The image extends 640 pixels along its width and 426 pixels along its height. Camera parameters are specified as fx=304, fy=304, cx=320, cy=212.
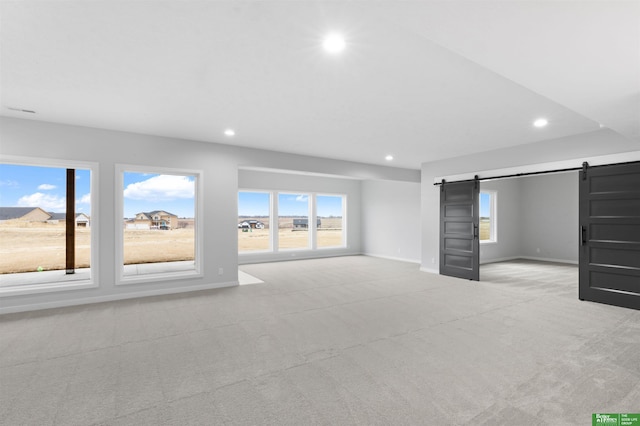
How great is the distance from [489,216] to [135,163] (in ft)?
29.3

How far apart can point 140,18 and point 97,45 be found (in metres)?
0.62

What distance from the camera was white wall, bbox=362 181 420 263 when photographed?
8836mm

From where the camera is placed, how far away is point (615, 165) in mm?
4383

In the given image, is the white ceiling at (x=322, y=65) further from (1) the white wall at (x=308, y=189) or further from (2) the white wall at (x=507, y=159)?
(1) the white wall at (x=308, y=189)

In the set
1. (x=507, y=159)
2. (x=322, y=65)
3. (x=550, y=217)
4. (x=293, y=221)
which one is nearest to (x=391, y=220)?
(x=293, y=221)

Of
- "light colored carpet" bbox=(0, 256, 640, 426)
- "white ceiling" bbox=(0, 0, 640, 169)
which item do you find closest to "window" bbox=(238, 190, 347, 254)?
"light colored carpet" bbox=(0, 256, 640, 426)

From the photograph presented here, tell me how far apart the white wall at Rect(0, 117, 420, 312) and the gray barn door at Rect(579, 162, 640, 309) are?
16.1ft

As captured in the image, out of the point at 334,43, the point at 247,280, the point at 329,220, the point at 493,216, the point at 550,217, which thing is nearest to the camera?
the point at 334,43

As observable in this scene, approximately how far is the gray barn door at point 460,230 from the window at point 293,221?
169 inches

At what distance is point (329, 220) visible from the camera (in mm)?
10211

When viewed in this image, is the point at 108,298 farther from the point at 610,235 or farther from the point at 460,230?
the point at 610,235

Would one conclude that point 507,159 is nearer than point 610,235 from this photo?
No

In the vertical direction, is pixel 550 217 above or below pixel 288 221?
above

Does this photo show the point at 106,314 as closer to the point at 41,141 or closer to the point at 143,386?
the point at 143,386
